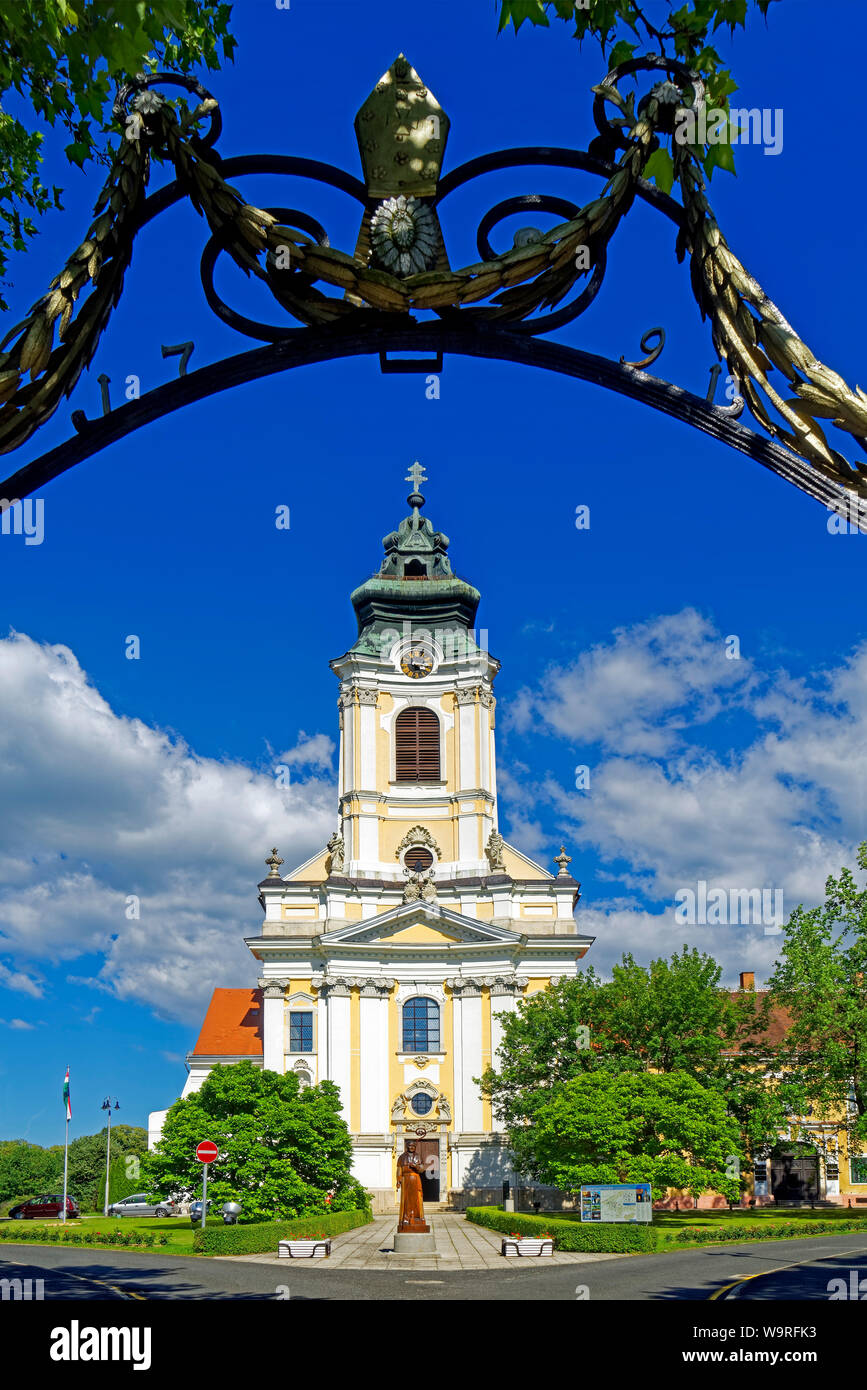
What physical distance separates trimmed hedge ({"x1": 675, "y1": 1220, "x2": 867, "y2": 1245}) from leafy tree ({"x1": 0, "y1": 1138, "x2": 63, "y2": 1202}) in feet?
154

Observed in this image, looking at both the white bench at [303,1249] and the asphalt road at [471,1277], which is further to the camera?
the white bench at [303,1249]

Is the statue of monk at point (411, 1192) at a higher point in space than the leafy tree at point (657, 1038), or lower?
lower

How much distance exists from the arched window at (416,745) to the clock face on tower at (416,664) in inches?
68.9

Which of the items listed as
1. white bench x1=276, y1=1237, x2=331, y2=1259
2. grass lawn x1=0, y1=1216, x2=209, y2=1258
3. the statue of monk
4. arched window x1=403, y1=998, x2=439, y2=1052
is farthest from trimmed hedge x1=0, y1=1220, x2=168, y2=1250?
arched window x1=403, y1=998, x2=439, y2=1052

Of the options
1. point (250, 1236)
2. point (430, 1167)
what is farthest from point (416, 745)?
point (250, 1236)

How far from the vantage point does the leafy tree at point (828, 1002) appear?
140ft

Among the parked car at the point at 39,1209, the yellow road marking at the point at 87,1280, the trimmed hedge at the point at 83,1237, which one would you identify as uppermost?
the yellow road marking at the point at 87,1280

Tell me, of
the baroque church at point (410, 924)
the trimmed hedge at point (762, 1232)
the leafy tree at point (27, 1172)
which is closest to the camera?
the trimmed hedge at point (762, 1232)

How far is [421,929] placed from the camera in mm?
56375

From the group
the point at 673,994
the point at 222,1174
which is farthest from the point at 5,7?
the point at 673,994

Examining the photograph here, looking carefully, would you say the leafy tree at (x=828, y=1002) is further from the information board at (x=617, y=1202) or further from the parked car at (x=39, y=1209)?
the parked car at (x=39, y=1209)

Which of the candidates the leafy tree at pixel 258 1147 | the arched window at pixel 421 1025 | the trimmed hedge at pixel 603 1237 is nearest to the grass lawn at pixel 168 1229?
the leafy tree at pixel 258 1147

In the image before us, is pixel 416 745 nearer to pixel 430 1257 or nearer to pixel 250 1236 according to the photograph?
pixel 250 1236

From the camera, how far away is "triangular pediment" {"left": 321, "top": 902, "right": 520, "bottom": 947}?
55.3 metres
